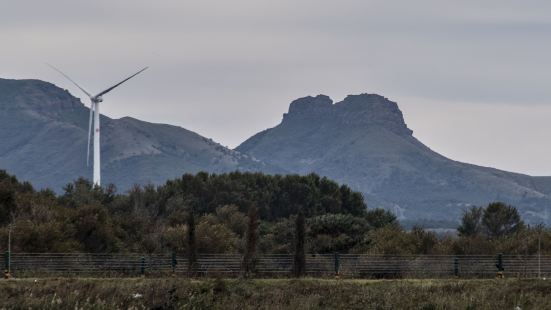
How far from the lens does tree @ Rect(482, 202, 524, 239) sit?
83.4m

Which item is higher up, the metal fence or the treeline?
the treeline

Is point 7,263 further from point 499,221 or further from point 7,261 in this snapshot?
point 499,221

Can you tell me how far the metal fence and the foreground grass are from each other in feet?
21.9

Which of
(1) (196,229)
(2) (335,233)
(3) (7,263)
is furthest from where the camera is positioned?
(2) (335,233)

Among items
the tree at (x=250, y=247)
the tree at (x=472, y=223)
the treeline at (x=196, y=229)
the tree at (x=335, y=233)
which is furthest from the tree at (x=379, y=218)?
the tree at (x=250, y=247)

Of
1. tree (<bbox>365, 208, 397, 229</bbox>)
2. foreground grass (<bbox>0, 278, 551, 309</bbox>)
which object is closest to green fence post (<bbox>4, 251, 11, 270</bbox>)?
foreground grass (<bbox>0, 278, 551, 309</bbox>)

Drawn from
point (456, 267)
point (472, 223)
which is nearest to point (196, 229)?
point (456, 267)

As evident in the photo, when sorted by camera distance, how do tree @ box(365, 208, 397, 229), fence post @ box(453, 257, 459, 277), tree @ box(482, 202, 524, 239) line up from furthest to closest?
tree @ box(365, 208, 397, 229) → tree @ box(482, 202, 524, 239) → fence post @ box(453, 257, 459, 277)

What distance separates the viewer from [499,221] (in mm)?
84062

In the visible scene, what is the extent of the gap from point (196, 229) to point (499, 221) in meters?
26.1

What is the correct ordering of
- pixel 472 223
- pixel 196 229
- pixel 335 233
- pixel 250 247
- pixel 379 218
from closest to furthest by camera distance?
1. pixel 250 247
2. pixel 196 229
3. pixel 335 233
4. pixel 472 223
5. pixel 379 218

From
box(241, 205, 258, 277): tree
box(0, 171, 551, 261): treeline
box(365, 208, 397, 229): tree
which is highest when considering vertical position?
box(365, 208, 397, 229): tree

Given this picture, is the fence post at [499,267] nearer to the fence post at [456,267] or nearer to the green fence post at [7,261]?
the fence post at [456,267]

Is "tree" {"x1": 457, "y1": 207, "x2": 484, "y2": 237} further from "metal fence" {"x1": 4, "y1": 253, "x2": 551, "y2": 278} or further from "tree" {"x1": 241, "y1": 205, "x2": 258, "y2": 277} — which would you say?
"tree" {"x1": 241, "y1": 205, "x2": 258, "y2": 277}
